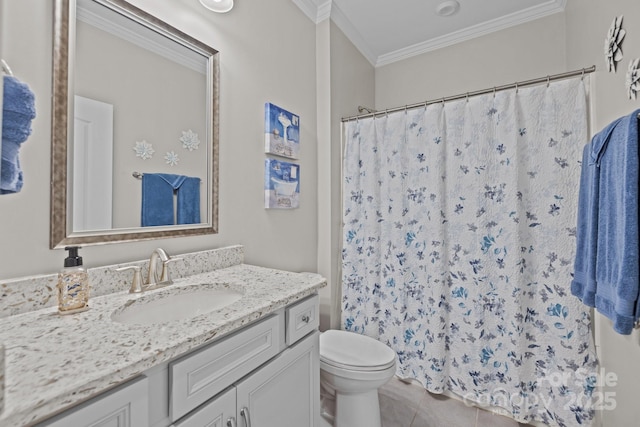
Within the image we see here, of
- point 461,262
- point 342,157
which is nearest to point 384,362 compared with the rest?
point 461,262

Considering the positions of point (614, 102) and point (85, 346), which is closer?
point (85, 346)

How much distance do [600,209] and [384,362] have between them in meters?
1.15

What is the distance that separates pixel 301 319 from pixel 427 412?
1.27 metres

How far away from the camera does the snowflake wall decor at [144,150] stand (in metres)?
1.09

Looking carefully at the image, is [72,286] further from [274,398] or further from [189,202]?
[274,398]

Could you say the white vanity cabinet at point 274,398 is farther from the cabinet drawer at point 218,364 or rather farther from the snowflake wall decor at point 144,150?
the snowflake wall decor at point 144,150

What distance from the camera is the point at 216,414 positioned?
738mm

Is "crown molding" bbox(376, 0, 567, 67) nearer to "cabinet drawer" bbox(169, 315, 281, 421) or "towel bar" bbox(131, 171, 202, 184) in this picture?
"towel bar" bbox(131, 171, 202, 184)

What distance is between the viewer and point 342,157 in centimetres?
221

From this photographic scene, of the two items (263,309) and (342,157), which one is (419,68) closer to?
(342,157)

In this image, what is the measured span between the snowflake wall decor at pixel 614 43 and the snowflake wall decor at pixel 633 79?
14 cm

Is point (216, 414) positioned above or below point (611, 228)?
below

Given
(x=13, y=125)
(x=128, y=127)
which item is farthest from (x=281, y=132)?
(x=13, y=125)

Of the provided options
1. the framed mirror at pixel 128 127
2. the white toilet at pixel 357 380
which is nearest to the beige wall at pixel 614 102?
the white toilet at pixel 357 380
